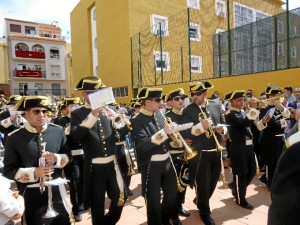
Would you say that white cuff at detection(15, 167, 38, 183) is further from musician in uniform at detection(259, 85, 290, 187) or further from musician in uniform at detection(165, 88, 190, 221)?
musician in uniform at detection(259, 85, 290, 187)

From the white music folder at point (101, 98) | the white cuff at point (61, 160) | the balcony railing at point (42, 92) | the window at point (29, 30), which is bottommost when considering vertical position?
the white cuff at point (61, 160)

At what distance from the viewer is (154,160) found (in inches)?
159

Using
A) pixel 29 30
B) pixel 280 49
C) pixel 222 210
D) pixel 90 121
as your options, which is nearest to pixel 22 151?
pixel 90 121

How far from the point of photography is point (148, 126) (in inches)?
164

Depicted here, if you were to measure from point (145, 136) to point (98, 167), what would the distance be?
0.77m

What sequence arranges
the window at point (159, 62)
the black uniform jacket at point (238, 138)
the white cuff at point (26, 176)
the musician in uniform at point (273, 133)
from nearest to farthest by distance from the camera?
the white cuff at point (26, 176) → the black uniform jacket at point (238, 138) → the musician in uniform at point (273, 133) → the window at point (159, 62)

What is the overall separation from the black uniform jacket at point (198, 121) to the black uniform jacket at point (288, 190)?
3.16 metres

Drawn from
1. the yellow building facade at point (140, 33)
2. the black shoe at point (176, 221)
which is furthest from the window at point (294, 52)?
the black shoe at point (176, 221)

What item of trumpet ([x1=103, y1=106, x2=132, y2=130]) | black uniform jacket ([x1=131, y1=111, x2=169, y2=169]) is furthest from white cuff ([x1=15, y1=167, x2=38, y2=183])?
black uniform jacket ([x1=131, y1=111, x2=169, y2=169])

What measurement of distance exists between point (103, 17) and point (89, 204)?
20.8 metres

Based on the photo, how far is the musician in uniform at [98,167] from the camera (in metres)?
3.86

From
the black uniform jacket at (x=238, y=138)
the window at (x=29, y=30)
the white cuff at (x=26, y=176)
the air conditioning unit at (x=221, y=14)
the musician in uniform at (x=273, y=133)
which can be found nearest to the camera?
the white cuff at (x=26, y=176)

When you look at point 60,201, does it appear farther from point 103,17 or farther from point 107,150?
point 103,17

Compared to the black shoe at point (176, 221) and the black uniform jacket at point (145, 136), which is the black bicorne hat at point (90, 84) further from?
the black shoe at point (176, 221)
